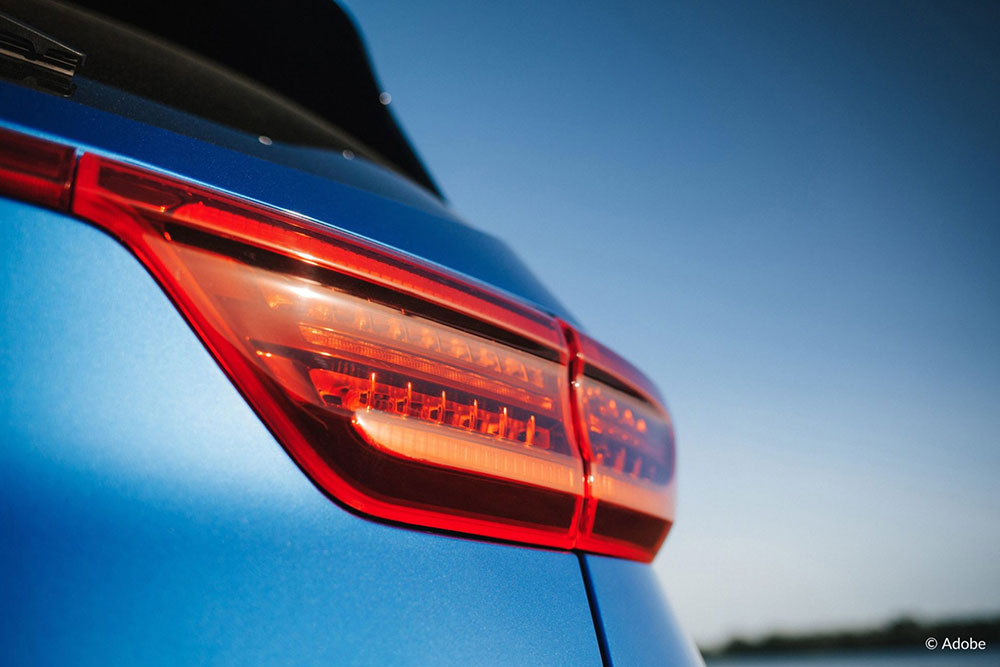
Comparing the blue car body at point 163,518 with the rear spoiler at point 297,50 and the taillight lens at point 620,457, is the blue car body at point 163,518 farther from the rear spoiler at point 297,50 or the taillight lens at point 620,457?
the rear spoiler at point 297,50

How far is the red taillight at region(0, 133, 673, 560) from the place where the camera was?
0.64 m

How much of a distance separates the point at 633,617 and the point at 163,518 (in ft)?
1.98

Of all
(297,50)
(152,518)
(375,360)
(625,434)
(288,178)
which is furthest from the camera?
(297,50)

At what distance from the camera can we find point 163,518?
58 centimetres

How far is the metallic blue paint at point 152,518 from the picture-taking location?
1.76ft

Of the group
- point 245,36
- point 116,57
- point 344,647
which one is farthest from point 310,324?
point 245,36

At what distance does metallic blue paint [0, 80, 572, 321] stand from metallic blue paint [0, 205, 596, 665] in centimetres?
12

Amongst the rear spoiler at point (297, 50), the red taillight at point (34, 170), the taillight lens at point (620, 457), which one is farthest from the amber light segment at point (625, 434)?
the rear spoiler at point (297, 50)

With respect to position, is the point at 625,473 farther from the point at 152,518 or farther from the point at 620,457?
the point at 152,518

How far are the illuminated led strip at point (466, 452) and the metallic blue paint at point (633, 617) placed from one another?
0.42 feet

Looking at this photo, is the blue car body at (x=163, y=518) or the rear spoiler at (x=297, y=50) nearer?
the blue car body at (x=163, y=518)

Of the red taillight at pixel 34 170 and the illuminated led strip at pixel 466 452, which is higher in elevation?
the red taillight at pixel 34 170

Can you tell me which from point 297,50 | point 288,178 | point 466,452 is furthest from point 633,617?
point 297,50

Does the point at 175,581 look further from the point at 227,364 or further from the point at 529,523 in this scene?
the point at 529,523
